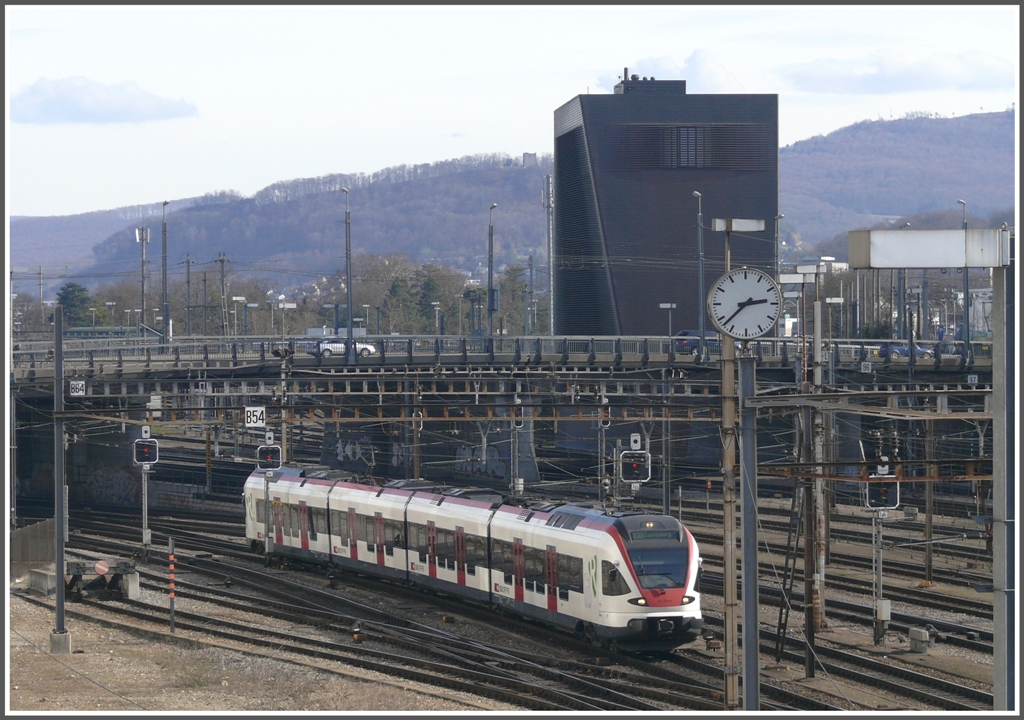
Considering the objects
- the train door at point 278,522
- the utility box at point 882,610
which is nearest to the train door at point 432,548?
the train door at point 278,522

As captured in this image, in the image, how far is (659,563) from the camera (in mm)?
23359

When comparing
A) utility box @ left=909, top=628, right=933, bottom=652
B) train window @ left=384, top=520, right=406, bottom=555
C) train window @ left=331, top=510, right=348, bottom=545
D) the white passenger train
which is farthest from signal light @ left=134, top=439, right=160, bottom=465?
utility box @ left=909, top=628, right=933, bottom=652

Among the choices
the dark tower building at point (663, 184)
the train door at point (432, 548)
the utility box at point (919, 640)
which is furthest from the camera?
the dark tower building at point (663, 184)

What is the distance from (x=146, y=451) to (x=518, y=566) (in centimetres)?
1261

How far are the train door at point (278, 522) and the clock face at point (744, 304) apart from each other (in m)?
22.5

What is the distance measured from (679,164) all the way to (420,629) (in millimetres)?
58700

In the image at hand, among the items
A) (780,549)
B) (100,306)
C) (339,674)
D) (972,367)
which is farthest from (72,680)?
(100,306)

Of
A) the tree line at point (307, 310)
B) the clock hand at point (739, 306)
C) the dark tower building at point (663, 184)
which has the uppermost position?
the dark tower building at point (663, 184)

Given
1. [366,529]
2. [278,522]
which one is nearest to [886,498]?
[366,529]

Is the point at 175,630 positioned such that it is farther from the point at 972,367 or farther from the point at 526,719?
the point at 972,367

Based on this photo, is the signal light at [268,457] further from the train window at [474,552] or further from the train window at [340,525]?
the train window at [474,552]

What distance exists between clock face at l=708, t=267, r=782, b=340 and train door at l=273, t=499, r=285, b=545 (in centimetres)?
2249

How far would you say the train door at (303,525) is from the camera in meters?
35.8

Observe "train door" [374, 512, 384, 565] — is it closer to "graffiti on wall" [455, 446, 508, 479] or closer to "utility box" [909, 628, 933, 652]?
"utility box" [909, 628, 933, 652]
